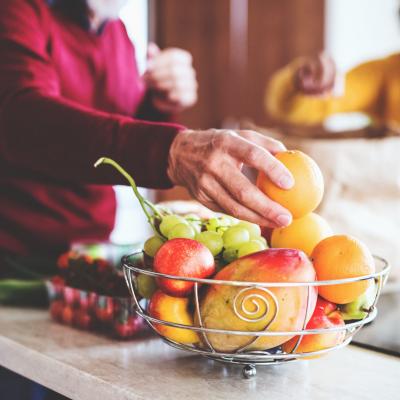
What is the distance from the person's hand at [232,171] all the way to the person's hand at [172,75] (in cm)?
48

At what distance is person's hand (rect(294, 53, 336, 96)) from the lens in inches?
77.9

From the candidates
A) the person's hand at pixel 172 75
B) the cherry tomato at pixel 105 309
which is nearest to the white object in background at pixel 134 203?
the person's hand at pixel 172 75

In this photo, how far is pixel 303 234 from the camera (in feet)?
2.20

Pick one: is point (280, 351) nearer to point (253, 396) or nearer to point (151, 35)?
point (253, 396)

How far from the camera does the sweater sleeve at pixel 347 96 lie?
2400mm

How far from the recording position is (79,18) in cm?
116

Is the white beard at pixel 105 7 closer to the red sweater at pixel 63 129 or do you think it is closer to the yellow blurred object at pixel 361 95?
the red sweater at pixel 63 129

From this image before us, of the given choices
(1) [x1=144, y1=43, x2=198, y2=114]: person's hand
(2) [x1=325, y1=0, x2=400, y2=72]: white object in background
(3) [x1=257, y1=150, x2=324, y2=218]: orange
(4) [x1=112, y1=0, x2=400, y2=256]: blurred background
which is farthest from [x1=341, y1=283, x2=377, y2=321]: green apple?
(2) [x1=325, y1=0, x2=400, y2=72]: white object in background

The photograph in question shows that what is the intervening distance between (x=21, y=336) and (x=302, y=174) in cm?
44

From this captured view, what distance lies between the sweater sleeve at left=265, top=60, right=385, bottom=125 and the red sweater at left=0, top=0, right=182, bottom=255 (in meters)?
1.19

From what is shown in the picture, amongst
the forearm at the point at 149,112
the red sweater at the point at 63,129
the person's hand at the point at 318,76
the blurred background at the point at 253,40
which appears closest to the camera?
the red sweater at the point at 63,129

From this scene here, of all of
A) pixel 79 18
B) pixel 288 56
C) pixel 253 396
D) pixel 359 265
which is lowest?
pixel 253 396

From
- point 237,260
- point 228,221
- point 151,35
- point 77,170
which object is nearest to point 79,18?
point 77,170

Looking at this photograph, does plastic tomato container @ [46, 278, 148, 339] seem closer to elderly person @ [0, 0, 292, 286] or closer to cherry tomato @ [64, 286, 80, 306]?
cherry tomato @ [64, 286, 80, 306]
